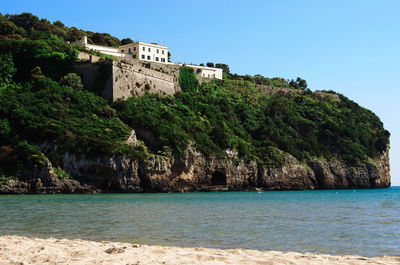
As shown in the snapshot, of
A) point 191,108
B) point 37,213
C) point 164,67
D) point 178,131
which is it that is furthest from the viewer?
point 164,67

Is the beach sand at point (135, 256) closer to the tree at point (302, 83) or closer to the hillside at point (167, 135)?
the hillside at point (167, 135)

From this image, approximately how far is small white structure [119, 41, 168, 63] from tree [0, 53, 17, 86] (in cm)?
1759

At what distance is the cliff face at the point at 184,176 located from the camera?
125ft

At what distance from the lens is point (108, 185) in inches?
1617

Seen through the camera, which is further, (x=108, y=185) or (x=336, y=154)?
(x=336, y=154)

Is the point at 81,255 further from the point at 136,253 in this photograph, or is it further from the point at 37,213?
the point at 37,213

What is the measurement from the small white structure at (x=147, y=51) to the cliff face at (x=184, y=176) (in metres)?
22.5

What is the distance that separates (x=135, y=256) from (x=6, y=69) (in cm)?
4702

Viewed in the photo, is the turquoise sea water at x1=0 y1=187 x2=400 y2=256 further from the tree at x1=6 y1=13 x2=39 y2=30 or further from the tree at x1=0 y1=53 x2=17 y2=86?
the tree at x1=6 y1=13 x2=39 y2=30

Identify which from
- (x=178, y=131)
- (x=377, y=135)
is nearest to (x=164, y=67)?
(x=178, y=131)

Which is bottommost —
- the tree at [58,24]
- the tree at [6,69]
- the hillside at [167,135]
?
the hillside at [167,135]

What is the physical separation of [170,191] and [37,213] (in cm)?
2580

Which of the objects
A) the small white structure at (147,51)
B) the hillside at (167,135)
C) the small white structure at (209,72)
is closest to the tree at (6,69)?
the hillside at (167,135)

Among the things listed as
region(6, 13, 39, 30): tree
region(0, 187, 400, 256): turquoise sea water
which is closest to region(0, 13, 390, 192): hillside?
region(6, 13, 39, 30): tree
